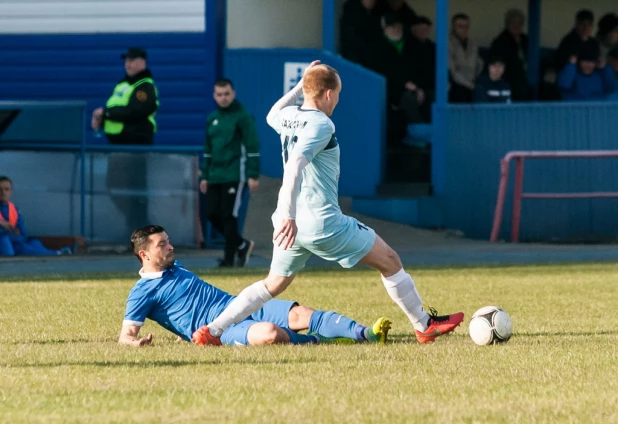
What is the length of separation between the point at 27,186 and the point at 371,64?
19.1 ft

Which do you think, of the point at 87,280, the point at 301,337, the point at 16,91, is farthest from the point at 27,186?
the point at 301,337

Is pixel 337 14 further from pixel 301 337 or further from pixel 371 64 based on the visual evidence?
pixel 301 337

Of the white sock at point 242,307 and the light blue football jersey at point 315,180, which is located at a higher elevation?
the light blue football jersey at point 315,180

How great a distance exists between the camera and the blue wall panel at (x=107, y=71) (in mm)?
18859

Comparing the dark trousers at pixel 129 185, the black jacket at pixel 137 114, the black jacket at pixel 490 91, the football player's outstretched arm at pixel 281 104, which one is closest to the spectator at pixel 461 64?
the black jacket at pixel 490 91

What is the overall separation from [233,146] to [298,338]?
6334mm

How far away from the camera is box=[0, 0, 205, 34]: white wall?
61.7ft

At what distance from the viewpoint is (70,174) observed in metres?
17.2

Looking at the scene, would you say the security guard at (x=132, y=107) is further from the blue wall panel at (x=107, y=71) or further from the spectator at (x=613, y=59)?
the spectator at (x=613, y=59)

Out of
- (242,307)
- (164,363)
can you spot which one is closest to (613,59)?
(242,307)

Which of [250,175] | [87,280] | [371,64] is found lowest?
[87,280]

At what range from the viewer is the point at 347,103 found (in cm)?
1967

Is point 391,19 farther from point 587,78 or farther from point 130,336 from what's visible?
point 130,336

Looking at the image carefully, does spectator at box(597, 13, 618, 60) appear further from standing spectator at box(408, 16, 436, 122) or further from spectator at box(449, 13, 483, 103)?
standing spectator at box(408, 16, 436, 122)
